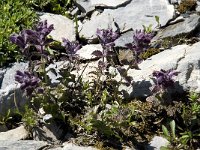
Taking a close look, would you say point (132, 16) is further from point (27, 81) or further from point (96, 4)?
point (27, 81)

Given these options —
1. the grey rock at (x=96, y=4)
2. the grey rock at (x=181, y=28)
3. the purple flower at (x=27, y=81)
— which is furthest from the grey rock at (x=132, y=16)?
the purple flower at (x=27, y=81)

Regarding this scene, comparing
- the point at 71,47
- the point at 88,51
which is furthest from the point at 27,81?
the point at 88,51

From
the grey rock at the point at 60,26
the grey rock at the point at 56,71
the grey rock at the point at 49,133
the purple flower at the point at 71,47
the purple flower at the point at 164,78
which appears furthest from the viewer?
the grey rock at the point at 60,26

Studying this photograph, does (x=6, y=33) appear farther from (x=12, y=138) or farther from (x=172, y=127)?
(x=172, y=127)

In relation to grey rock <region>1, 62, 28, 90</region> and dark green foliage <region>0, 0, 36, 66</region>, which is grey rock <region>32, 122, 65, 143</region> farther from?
dark green foliage <region>0, 0, 36, 66</region>

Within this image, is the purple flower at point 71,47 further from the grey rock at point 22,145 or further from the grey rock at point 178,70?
the grey rock at point 22,145
